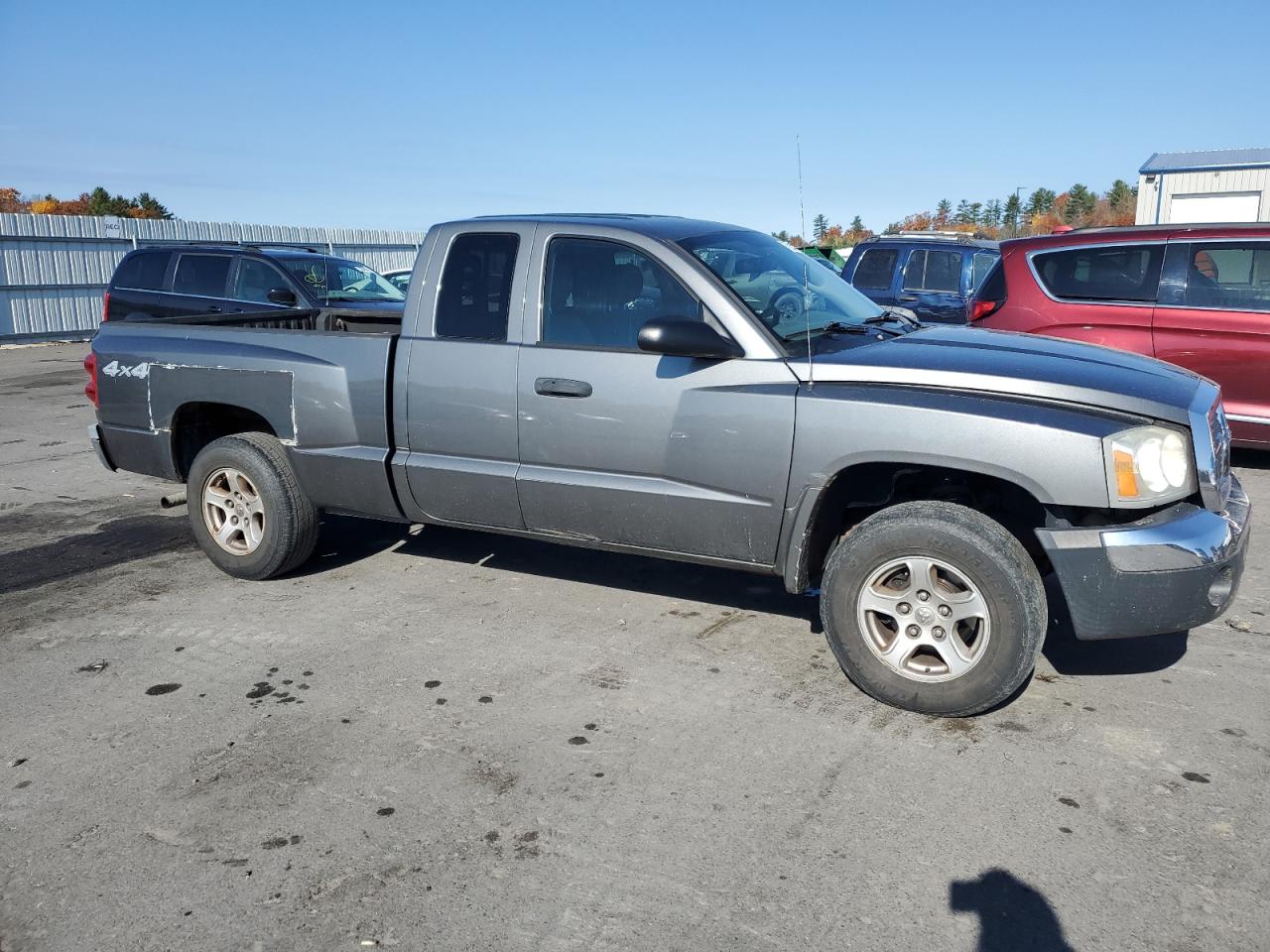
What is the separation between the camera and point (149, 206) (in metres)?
62.1

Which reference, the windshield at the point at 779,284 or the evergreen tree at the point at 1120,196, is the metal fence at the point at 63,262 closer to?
the windshield at the point at 779,284

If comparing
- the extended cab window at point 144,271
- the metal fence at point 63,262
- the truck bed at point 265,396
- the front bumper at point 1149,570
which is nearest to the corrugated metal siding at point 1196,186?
the metal fence at point 63,262

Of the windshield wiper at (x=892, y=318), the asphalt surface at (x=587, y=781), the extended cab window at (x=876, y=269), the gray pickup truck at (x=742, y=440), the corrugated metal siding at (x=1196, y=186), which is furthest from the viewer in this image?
the corrugated metal siding at (x=1196, y=186)

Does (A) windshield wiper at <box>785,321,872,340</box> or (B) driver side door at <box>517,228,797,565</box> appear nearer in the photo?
(B) driver side door at <box>517,228,797,565</box>

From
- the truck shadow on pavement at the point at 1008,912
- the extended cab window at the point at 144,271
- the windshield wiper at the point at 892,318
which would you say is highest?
the extended cab window at the point at 144,271

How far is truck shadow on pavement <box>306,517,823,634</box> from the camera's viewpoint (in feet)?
17.3

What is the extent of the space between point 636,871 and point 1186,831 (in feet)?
5.48

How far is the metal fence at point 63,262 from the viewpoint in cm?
2073

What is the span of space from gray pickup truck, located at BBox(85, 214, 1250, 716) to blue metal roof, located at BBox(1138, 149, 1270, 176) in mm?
35372

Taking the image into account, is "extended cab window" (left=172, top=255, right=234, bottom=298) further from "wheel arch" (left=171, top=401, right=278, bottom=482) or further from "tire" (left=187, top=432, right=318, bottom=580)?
"tire" (left=187, top=432, right=318, bottom=580)

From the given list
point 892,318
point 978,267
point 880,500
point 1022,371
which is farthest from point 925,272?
point 1022,371

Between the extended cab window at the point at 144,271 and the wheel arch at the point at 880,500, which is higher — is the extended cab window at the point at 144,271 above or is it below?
above

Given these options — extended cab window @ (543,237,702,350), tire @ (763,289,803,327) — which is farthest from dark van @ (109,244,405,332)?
tire @ (763,289,803,327)

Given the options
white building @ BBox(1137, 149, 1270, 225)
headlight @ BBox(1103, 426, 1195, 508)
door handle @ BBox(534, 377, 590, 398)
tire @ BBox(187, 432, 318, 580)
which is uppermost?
white building @ BBox(1137, 149, 1270, 225)
